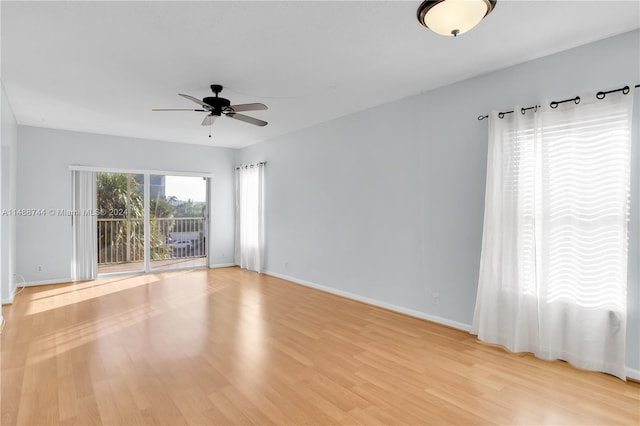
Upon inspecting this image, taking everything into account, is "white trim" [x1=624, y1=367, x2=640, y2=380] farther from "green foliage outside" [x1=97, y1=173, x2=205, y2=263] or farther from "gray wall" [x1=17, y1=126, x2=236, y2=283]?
"gray wall" [x1=17, y1=126, x2=236, y2=283]

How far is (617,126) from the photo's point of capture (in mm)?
2705

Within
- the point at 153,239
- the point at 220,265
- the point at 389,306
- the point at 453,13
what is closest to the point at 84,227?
the point at 153,239

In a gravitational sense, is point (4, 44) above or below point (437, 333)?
above

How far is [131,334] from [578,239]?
4.20m

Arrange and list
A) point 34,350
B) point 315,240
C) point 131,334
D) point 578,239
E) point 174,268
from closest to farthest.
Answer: point 578,239
point 34,350
point 131,334
point 315,240
point 174,268

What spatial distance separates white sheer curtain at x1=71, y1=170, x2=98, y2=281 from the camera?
6.17 m

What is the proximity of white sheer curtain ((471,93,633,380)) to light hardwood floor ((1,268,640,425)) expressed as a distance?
0.82 ft

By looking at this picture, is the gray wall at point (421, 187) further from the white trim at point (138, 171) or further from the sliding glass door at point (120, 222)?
the sliding glass door at point (120, 222)

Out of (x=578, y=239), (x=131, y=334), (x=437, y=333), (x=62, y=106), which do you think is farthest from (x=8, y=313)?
(x=578, y=239)

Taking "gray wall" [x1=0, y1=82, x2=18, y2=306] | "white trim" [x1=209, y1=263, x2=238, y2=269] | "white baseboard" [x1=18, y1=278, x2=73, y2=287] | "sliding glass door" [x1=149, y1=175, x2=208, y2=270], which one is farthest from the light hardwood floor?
"white trim" [x1=209, y1=263, x2=238, y2=269]

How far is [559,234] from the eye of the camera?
3006 millimetres

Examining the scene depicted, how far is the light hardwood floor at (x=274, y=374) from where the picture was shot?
7.17 feet

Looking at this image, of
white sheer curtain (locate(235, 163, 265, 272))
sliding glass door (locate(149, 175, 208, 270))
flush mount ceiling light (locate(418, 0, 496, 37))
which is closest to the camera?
flush mount ceiling light (locate(418, 0, 496, 37))

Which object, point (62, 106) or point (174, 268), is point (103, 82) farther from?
point (174, 268)
